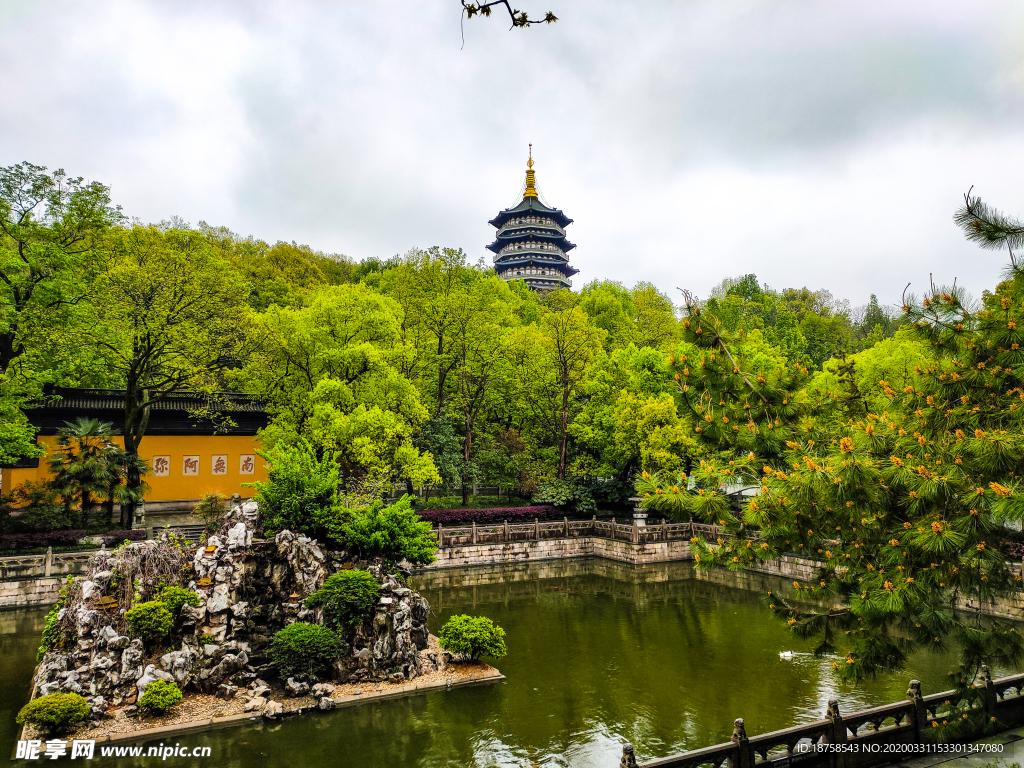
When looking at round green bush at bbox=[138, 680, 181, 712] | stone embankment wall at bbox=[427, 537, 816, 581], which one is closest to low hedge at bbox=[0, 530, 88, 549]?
stone embankment wall at bbox=[427, 537, 816, 581]

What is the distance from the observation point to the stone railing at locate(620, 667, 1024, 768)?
6613 mm

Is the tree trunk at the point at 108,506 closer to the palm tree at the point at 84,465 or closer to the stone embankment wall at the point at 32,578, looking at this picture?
the palm tree at the point at 84,465

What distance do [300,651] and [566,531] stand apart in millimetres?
14434

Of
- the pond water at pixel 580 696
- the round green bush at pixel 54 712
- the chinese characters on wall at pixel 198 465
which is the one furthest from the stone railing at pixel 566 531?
the round green bush at pixel 54 712

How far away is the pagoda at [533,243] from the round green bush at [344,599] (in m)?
46.7

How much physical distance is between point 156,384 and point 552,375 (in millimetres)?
14383

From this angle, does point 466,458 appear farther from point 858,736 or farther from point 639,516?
point 858,736

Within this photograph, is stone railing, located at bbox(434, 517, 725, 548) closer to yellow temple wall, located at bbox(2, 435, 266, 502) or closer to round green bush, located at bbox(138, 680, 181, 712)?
yellow temple wall, located at bbox(2, 435, 266, 502)

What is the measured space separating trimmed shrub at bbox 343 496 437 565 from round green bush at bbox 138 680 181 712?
369cm

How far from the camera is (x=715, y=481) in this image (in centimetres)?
706

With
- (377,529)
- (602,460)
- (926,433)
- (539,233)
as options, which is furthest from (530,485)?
(539,233)

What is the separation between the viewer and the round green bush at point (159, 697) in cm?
875

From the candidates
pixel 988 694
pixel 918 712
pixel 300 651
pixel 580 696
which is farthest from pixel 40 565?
pixel 988 694

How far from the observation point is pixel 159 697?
879 cm
